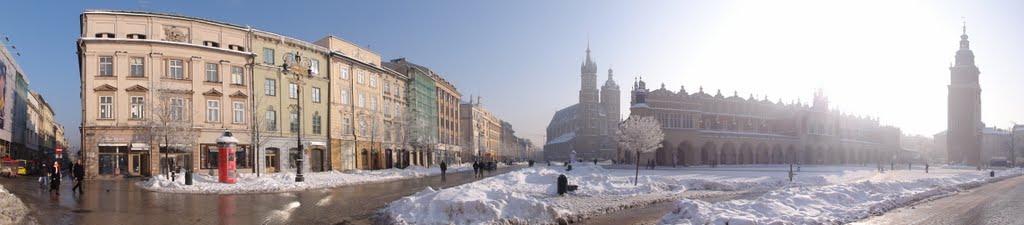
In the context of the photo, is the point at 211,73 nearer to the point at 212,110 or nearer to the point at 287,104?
the point at 212,110

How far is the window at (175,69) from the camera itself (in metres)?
41.4

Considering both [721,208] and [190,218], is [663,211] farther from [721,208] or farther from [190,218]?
[190,218]

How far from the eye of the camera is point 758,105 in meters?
90.6

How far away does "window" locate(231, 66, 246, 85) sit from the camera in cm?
4450

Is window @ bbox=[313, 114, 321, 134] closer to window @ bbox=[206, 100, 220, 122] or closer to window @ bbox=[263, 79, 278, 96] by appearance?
window @ bbox=[263, 79, 278, 96]

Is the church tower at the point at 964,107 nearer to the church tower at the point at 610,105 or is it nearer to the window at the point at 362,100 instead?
the church tower at the point at 610,105

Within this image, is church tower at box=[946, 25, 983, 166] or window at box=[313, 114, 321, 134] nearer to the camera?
window at box=[313, 114, 321, 134]

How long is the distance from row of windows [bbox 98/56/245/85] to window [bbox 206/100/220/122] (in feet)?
4.89

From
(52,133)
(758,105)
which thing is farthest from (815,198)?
(52,133)

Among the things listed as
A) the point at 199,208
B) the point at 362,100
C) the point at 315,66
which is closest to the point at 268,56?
the point at 315,66

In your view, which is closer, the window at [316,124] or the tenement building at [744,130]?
the window at [316,124]

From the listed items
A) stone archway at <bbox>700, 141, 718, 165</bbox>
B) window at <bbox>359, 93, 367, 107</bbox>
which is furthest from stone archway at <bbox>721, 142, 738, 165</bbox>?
window at <bbox>359, 93, 367, 107</bbox>

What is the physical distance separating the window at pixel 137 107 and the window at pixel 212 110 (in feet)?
12.7

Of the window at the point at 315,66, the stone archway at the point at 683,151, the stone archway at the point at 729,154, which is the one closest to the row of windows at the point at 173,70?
the window at the point at 315,66
